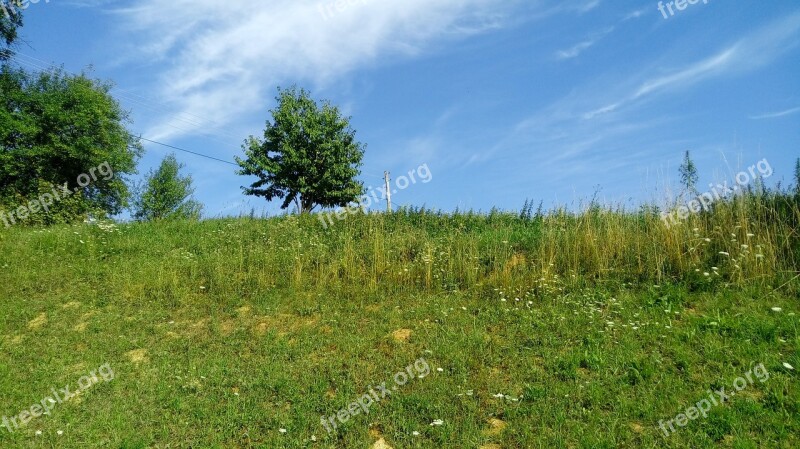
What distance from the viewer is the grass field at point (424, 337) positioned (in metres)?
5.48

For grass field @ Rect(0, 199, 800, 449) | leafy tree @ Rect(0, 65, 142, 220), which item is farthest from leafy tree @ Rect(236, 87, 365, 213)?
grass field @ Rect(0, 199, 800, 449)

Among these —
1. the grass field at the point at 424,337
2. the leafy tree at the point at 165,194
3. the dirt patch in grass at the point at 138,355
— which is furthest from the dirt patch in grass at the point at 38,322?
the leafy tree at the point at 165,194

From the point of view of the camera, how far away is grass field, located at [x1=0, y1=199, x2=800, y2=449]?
5.48 meters

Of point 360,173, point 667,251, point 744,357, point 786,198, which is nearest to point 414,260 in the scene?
point 667,251

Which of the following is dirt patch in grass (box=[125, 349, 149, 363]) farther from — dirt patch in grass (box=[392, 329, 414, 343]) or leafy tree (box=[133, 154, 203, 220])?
leafy tree (box=[133, 154, 203, 220])

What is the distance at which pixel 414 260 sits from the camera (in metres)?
10.5

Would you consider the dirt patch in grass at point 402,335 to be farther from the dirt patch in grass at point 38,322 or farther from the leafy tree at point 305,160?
the leafy tree at point 305,160

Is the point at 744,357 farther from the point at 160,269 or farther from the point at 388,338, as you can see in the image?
the point at 160,269

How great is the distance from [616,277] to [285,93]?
29.7m

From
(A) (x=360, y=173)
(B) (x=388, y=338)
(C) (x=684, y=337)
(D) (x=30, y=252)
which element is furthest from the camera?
(A) (x=360, y=173)

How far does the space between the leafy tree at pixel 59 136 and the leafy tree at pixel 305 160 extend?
10800 mm

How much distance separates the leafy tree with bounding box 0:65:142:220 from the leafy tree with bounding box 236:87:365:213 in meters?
10.8

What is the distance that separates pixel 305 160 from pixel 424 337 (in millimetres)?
25212

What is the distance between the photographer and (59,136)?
3281 centimetres
